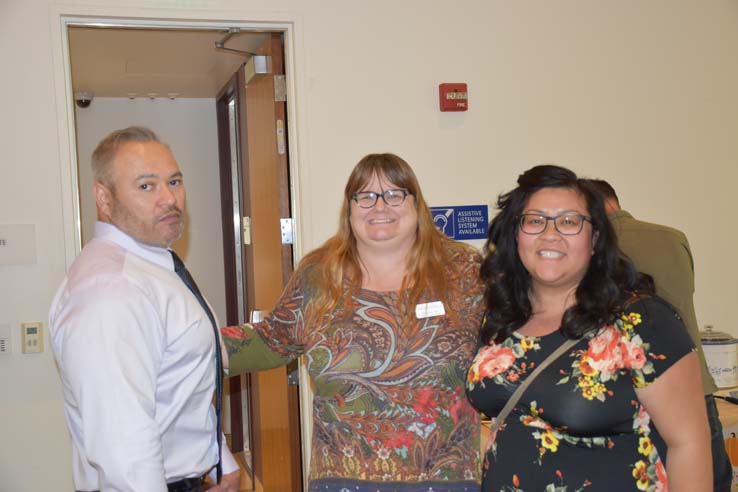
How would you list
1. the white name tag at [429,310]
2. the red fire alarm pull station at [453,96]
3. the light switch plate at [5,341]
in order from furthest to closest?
the red fire alarm pull station at [453,96] → the light switch plate at [5,341] → the white name tag at [429,310]

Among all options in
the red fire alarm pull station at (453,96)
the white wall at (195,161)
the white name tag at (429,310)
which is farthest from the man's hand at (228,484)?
the white wall at (195,161)

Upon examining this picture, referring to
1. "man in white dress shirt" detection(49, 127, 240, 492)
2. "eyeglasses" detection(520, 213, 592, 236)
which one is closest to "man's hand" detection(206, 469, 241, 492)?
"man in white dress shirt" detection(49, 127, 240, 492)

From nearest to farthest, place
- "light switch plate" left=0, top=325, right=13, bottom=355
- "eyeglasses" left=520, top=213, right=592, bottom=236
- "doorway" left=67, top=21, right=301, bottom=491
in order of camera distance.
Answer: "eyeglasses" left=520, top=213, right=592, bottom=236 → "light switch plate" left=0, top=325, right=13, bottom=355 → "doorway" left=67, top=21, right=301, bottom=491

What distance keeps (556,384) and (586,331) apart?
0.14 metres

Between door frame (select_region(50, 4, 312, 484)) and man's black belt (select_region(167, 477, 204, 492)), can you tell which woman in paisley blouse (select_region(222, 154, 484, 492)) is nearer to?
man's black belt (select_region(167, 477, 204, 492))

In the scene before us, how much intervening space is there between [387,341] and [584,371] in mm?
533

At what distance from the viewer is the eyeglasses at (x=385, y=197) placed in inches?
79.4

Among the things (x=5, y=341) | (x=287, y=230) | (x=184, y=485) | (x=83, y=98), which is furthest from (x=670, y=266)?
(x=83, y=98)

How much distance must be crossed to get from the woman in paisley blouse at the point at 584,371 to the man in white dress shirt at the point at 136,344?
2.36 feet

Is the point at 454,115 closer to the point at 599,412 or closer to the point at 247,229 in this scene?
the point at 247,229

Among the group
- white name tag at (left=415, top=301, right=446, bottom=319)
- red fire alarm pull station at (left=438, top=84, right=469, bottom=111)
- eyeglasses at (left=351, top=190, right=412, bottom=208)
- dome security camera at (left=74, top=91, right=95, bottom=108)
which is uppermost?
dome security camera at (left=74, top=91, right=95, bottom=108)

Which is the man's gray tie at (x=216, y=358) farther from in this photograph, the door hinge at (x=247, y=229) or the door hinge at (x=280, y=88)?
the door hinge at (x=247, y=229)

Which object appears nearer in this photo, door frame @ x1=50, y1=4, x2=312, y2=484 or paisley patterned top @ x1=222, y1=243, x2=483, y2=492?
paisley patterned top @ x1=222, y1=243, x2=483, y2=492

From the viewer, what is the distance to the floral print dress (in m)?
1.60
